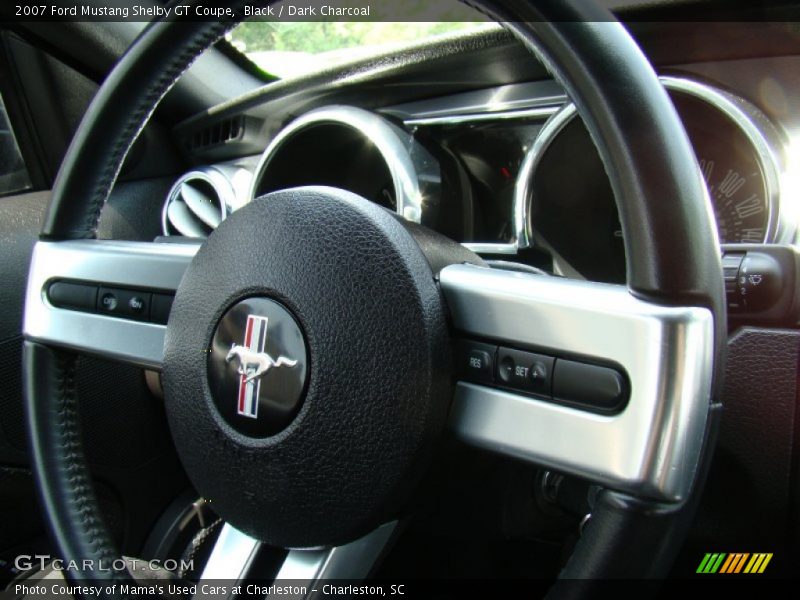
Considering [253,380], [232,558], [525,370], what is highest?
[525,370]

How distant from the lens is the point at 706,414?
58 cm

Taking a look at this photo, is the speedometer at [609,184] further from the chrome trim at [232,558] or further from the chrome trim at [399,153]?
the chrome trim at [232,558]

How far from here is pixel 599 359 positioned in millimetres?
637

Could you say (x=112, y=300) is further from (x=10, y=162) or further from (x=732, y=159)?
(x=10, y=162)

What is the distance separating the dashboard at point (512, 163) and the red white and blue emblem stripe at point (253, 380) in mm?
571

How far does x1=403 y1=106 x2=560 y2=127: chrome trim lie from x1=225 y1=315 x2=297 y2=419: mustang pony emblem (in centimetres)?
76

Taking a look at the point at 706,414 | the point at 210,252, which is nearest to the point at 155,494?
the point at 210,252

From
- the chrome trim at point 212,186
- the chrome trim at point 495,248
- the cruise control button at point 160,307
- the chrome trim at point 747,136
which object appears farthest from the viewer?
the chrome trim at point 212,186

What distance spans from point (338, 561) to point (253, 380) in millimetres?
230

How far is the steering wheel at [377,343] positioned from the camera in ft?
1.92

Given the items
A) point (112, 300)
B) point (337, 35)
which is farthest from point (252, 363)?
point (337, 35)

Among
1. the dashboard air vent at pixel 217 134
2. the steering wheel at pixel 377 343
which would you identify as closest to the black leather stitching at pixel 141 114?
the steering wheel at pixel 377 343

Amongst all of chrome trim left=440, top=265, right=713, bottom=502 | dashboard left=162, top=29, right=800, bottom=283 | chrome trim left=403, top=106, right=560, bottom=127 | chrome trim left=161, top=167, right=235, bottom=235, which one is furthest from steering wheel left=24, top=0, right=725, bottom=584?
chrome trim left=161, top=167, right=235, bottom=235

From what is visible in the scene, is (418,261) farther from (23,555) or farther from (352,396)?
(23,555)
